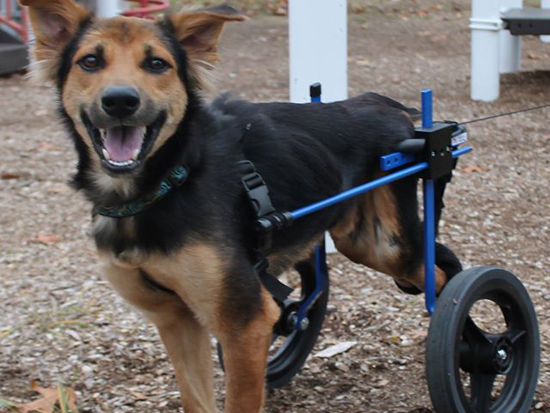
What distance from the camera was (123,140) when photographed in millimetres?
3461

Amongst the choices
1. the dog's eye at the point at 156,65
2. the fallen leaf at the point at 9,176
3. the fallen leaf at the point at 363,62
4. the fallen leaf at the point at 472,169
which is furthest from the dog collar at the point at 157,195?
the fallen leaf at the point at 363,62

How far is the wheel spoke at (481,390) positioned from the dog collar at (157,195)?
1588 mm

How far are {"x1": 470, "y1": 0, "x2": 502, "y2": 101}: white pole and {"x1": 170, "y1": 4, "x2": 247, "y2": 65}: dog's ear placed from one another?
20.2 ft

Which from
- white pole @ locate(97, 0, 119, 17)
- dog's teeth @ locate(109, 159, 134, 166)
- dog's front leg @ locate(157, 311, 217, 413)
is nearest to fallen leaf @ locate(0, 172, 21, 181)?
white pole @ locate(97, 0, 119, 17)

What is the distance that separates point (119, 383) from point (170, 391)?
253 millimetres

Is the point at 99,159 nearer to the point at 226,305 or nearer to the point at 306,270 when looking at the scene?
the point at 226,305

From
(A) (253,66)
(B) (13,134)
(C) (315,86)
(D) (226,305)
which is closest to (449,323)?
(D) (226,305)

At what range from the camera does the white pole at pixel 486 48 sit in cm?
936

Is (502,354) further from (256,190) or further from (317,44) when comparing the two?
(317,44)

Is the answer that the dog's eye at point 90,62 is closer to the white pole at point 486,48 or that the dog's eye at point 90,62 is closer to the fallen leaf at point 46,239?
the fallen leaf at point 46,239

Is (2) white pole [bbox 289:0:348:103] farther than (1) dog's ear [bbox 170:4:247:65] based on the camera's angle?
Yes

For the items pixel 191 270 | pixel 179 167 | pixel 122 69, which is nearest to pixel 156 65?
pixel 122 69

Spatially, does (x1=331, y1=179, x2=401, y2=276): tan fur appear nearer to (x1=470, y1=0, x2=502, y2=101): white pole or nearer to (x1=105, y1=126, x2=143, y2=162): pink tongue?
(x1=105, y1=126, x2=143, y2=162): pink tongue

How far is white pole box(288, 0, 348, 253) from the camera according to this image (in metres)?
5.56
